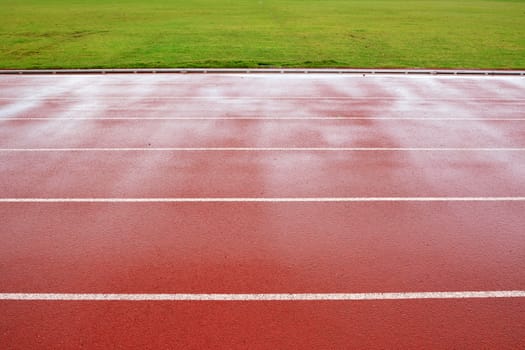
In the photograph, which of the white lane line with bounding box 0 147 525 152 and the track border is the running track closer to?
the white lane line with bounding box 0 147 525 152

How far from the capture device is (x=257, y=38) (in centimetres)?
2833

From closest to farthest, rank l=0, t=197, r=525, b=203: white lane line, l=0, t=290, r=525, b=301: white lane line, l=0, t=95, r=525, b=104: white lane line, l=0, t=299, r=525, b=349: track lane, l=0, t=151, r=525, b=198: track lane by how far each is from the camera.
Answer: l=0, t=299, r=525, b=349: track lane → l=0, t=290, r=525, b=301: white lane line → l=0, t=197, r=525, b=203: white lane line → l=0, t=151, r=525, b=198: track lane → l=0, t=95, r=525, b=104: white lane line

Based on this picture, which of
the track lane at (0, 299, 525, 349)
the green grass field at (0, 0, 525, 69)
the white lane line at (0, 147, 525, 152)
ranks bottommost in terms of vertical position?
the track lane at (0, 299, 525, 349)

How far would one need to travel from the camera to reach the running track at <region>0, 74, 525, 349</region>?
4.70 meters

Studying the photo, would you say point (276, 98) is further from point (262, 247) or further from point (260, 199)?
point (262, 247)

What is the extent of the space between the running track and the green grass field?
9.76 meters

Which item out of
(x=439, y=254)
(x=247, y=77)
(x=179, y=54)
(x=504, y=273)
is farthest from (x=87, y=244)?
(x=179, y=54)

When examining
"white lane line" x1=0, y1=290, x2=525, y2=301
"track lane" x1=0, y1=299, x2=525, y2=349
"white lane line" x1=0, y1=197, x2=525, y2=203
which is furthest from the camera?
"white lane line" x1=0, y1=197, x2=525, y2=203

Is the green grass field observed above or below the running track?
above

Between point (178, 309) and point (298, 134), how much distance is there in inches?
261

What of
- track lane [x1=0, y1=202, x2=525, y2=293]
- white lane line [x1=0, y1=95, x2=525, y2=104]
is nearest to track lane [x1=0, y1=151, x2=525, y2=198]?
track lane [x1=0, y1=202, x2=525, y2=293]

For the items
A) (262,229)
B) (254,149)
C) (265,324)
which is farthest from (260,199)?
(265,324)

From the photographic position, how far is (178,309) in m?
4.91

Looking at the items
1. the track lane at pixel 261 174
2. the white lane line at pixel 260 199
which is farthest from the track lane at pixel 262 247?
the track lane at pixel 261 174
